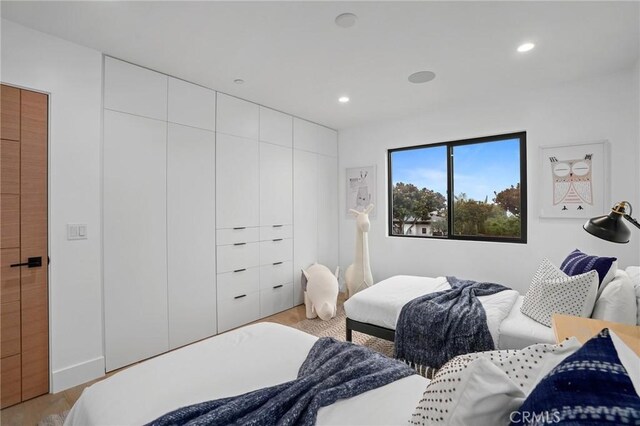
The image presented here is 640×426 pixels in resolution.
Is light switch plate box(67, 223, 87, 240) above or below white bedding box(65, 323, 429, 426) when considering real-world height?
above

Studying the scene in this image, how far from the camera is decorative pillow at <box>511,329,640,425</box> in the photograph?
0.57m

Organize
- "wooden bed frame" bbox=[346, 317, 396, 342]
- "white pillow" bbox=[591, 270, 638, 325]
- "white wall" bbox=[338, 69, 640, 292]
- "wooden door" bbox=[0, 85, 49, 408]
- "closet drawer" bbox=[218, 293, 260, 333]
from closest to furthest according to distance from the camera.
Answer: "white pillow" bbox=[591, 270, 638, 325] → "wooden door" bbox=[0, 85, 49, 408] → "wooden bed frame" bbox=[346, 317, 396, 342] → "white wall" bbox=[338, 69, 640, 292] → "closet drawer" bbox=[218, 293, 260, 333]

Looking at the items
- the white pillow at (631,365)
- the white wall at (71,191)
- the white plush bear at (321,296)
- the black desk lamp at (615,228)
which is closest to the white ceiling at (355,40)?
the white wall at (71,191)

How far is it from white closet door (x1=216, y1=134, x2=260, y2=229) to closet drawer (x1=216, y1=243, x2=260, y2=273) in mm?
245

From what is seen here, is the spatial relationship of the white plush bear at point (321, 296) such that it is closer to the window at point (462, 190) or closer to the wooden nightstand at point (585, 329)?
the window at point (462, 190)

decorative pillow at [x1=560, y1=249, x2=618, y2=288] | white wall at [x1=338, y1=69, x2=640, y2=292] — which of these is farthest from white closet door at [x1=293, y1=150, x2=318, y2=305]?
decorative pillow at [x1=560, y1=249, x2=618, y2=288]

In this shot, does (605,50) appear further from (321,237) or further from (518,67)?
(321,237)

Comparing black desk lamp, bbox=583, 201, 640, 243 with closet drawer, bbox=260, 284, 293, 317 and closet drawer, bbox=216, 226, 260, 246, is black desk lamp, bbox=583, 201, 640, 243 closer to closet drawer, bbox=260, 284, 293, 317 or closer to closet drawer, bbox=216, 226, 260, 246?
closet drawer, bbox=216, 226, 260, 246

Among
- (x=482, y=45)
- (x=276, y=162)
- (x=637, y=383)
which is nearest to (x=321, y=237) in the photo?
(x=276, y=162)

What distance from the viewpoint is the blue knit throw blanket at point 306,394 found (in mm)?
1100

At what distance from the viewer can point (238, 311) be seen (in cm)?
347

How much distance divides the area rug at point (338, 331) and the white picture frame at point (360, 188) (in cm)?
160

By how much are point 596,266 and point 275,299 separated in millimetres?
3152

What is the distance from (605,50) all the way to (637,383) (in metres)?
2.95
